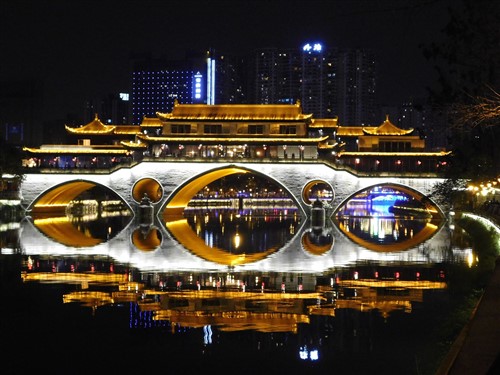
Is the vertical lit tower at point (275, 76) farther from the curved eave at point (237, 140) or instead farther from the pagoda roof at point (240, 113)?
the curved eave at point (237, 140)

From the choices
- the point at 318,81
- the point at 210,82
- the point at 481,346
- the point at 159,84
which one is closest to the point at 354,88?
the point at 318,81

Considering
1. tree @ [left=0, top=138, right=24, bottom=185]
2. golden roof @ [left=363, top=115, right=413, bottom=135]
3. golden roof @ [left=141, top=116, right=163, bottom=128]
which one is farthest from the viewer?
golden roof @ [left=141, top=116, right=163, bottom=128]

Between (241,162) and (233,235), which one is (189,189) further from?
(233,235)

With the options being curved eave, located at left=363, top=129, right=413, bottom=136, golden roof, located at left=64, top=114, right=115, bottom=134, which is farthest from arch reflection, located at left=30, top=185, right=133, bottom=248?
curved eave, located at left=363, top=129, right=413, bottom=136

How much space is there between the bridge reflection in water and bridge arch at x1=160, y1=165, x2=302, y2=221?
18.6 feet

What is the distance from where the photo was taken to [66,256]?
3478 cm

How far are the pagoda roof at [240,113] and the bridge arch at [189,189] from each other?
4425 mm

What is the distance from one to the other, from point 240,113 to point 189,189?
7932 millimetres

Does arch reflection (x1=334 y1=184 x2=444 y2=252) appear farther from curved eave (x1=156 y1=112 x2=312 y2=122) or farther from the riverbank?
the riverbank

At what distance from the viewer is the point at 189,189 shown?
66.2m

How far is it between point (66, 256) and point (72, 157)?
112ft

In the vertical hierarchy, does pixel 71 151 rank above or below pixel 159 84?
below

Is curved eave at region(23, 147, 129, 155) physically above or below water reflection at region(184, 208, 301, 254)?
above

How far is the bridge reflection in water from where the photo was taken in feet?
65.2
